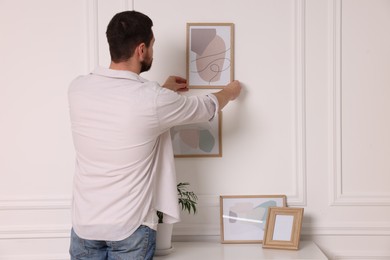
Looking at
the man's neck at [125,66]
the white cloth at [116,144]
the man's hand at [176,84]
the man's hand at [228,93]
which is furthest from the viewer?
the man's hand at [176,84]

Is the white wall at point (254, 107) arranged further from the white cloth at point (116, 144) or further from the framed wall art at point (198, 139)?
the white cloth at point (116, 144)

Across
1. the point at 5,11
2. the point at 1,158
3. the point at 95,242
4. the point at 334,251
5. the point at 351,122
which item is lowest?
the point at 334,251

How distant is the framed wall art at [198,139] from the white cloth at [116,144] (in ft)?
2.00

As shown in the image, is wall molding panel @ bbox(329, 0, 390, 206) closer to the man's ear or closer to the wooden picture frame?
the wooden picture frame

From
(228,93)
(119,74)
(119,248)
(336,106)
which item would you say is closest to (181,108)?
(119,74)

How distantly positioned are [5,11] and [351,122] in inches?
73.2

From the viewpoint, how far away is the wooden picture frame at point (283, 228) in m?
2.60

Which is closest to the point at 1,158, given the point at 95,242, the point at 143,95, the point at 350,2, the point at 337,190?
the point at 95,242

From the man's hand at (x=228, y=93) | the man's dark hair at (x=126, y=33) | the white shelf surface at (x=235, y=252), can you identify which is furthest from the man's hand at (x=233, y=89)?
the white shelf surface at (x=235, y=252)

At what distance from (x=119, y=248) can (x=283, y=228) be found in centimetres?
90

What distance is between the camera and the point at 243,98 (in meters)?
2.80

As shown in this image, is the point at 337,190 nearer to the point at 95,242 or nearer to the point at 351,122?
the point at 351,122

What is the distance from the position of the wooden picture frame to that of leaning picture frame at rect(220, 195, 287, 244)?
0.25ft

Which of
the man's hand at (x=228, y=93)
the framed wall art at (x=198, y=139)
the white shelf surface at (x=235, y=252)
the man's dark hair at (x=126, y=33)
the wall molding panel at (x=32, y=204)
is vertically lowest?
the white shelf surface at (x=235, y=252)
